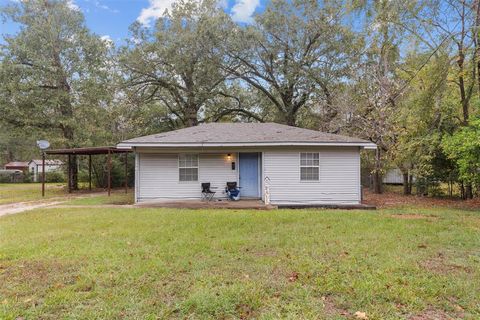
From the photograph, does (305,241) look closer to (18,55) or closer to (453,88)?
(453,88)

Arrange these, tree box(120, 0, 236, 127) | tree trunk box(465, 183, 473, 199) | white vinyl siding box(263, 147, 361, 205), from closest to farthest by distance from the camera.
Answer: white vinyl siding box(263, 147, 361, 205)
tree trunk box(465, 183, 473, 199)
tree box(120, 0, 236, 127)

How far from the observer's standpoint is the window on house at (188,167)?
12828 mm

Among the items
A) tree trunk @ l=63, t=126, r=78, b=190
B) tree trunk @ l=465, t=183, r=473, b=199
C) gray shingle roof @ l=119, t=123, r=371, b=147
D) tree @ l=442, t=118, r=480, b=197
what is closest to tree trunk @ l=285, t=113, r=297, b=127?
gray shingle roof @ l=119, t=123, r=371, b=147

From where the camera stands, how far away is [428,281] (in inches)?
164

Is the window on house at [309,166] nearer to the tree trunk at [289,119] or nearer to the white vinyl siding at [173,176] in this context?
the white vinyl siding at [173,176]

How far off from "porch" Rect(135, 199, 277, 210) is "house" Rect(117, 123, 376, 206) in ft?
1.58

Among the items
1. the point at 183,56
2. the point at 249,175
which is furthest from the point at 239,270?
the point at 183,56

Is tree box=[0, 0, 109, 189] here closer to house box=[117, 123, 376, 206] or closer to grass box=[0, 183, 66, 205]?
grass box=[0, 183, 66, 205]

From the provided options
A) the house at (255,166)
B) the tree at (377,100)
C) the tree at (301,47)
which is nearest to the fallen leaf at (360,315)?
the house at (255,166)

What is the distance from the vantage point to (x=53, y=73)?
18703mm

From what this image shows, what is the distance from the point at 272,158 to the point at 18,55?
1602 centimetres

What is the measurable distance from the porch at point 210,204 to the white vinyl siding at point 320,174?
3.51ft

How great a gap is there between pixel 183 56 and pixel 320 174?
1175 centimetres

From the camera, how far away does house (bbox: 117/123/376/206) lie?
1191 cm
